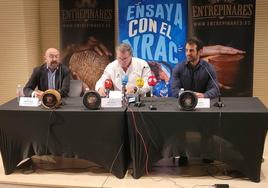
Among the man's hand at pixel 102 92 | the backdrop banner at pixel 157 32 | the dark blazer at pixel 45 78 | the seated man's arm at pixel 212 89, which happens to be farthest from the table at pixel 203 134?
the backdrop banner at pixel 157 32

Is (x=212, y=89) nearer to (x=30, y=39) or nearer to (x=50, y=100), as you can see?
(x=50, y=100)

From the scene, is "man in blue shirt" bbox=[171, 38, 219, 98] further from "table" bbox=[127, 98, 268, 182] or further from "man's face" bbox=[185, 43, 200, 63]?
"table" bbox=[127, 98, 268, 182]

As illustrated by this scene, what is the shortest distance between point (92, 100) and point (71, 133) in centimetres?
34

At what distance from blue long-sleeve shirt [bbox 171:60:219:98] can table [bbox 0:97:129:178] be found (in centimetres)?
95

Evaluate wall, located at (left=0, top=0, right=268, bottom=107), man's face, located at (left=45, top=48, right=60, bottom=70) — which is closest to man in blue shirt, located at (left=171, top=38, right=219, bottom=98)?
man's face, located at (left=45, top=48, right=60, bottom=70)

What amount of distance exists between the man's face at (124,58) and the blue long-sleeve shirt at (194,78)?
61 centimetres

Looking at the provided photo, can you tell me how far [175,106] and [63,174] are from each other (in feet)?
3.90

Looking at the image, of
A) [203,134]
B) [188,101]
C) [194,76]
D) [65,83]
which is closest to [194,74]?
[194,76]

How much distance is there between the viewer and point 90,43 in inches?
227

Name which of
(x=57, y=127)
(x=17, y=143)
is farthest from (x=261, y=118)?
(x=17, y=143)

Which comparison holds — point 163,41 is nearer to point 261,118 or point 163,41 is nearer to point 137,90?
point 137,90

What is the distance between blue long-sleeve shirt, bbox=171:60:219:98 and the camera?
414 centimetres

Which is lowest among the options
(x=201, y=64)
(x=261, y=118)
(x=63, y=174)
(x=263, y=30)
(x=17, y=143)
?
(x=63, y=174)

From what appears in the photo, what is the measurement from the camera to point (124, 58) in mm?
4523
